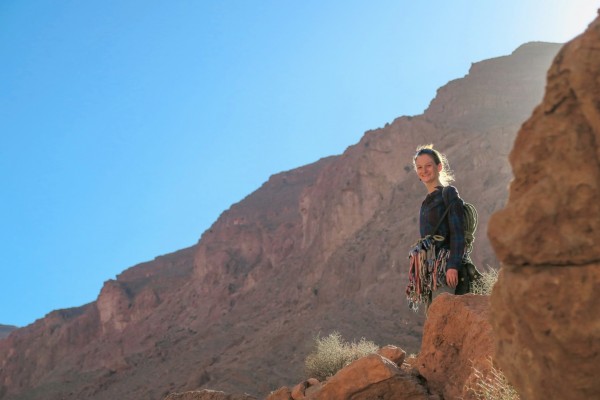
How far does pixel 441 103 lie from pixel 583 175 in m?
34.1

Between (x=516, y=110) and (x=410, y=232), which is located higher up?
(x=516, y=110)

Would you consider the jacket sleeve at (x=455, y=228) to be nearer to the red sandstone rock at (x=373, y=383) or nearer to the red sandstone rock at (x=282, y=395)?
the red sandstone rock at (x=373, y=383)

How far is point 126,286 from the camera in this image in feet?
165

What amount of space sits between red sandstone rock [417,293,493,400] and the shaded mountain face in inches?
496

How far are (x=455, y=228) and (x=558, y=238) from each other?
6.68ft

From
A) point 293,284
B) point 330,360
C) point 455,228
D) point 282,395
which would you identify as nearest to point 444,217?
point 455,228

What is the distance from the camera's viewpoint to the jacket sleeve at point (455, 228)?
368 centimetres

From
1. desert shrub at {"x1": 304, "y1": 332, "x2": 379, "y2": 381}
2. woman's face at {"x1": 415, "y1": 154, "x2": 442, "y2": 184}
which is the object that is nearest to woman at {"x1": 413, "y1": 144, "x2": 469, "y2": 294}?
woman's face at {"x1": 415, "y1": 154, "x2": 442, "y2": 184}

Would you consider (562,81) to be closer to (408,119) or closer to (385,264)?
(385,264)

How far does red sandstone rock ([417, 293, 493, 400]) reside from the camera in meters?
3.63

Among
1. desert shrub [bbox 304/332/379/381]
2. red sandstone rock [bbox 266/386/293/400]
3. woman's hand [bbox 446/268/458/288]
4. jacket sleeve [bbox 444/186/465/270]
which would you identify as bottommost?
desert shrub [bbox 304/332/379/381]

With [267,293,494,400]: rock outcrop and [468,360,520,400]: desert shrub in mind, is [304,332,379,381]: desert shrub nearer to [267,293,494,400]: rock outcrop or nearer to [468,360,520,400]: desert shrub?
[267,293,494,400]: rock outcrop

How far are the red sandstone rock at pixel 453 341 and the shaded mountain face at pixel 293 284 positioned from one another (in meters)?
12.6

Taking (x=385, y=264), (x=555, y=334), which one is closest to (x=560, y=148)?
(x=555, y=334)
